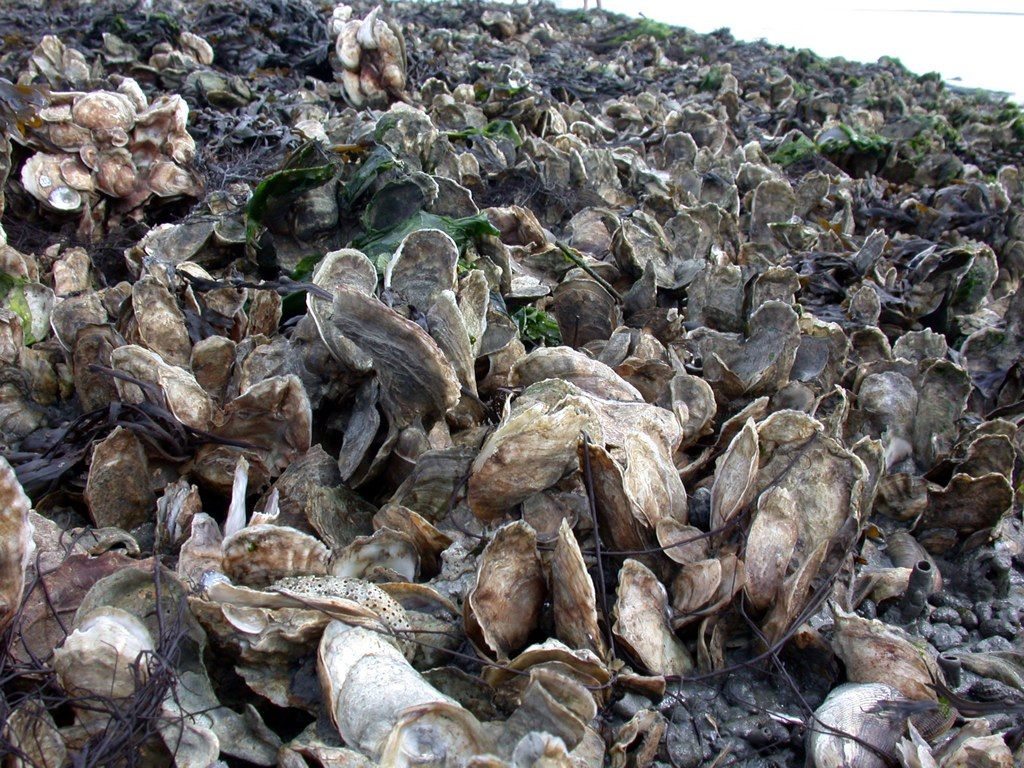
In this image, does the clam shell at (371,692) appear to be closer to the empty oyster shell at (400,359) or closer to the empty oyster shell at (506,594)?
the empty oyster shell at (506,594)

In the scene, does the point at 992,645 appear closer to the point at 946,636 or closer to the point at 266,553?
the point at 946,636

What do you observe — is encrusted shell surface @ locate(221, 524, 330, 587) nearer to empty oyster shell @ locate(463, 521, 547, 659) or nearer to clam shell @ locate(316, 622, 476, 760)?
clam shell @ locate(316, 622, 476, 760)

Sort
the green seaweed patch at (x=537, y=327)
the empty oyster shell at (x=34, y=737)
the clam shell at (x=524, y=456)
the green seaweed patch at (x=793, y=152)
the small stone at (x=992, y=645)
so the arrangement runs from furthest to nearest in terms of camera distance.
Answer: the green seaweed patch at (x=793, y=152)
the green seaweed patch at (x=537, y=327)
the small stone at (x=992, y=645)
the clam shell at (x=524, y=456)
the empty oyster shell at (x=34, y=737)

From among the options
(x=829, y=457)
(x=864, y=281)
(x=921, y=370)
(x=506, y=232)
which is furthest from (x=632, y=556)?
(x=864, y=281)

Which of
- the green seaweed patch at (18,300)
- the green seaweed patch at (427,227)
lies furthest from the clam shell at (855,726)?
the green seaweed patch at (18,300)

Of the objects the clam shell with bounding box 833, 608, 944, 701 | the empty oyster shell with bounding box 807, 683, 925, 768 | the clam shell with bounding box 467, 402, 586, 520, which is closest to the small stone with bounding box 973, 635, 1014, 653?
the clam shell with bounding box 833, 608, 944, 701

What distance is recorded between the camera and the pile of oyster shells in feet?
4.77

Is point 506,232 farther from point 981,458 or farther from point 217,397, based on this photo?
point 981,458

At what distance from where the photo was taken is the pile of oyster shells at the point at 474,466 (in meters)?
1.46

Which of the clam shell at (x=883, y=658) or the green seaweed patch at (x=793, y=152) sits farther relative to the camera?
the green seaweed patch at (x=793, y=152)

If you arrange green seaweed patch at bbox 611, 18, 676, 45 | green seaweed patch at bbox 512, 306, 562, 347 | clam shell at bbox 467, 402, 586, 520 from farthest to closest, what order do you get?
1. green seaweed patch at bbox 611, 18, 676, 45
2. green seaweed patch at bbox 512, 306, 562, 347
3. clam shell at bbox 467, 402, 586, 520

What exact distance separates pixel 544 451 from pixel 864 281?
2.64 metres

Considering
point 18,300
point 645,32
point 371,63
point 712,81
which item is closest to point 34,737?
point 18,300

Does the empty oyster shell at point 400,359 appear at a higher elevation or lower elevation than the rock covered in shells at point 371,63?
lower
